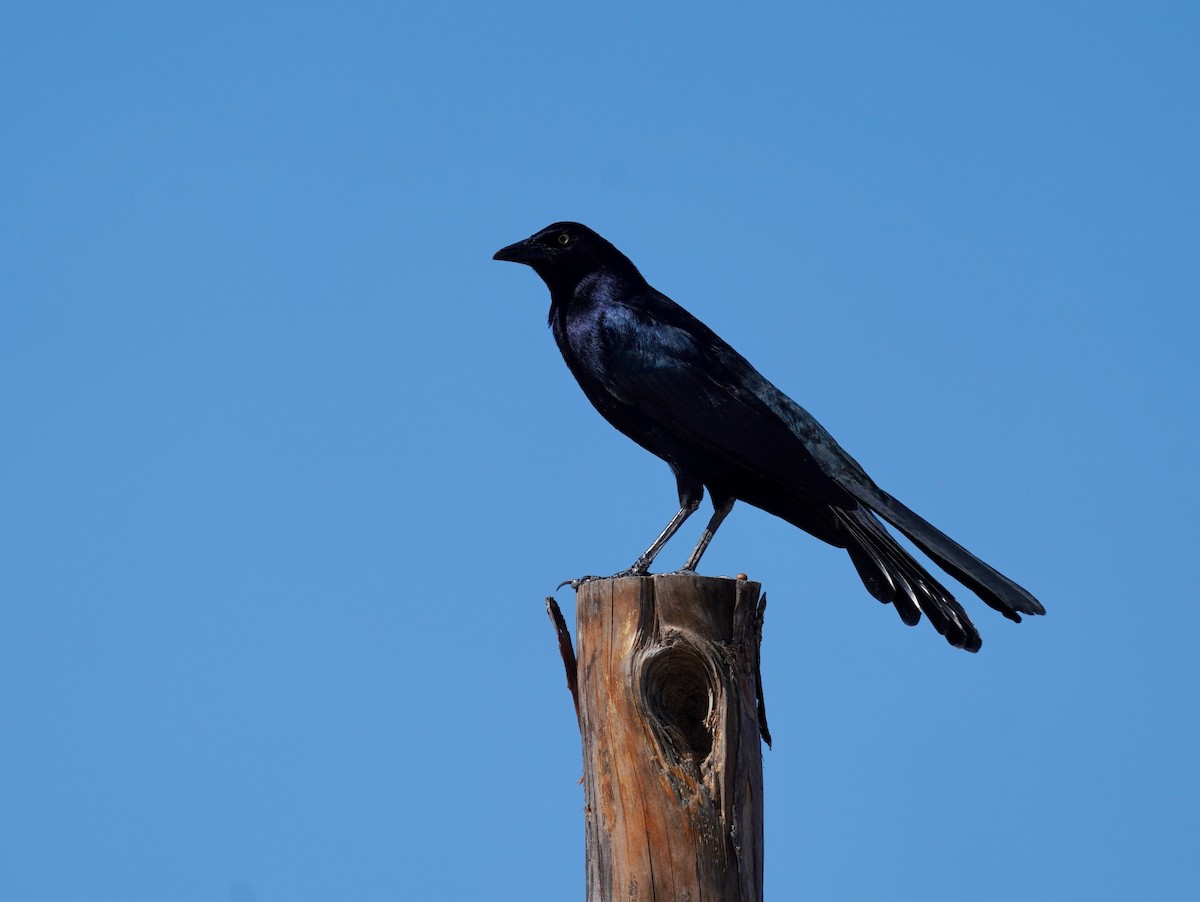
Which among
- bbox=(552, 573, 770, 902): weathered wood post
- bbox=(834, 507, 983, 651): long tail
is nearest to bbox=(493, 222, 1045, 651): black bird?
bbox=(834, 507, 983, 651): long tail

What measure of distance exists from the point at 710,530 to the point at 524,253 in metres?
1.74

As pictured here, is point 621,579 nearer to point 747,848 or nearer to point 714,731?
point 714,731

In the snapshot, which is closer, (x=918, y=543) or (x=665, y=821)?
(x=665, y=821)

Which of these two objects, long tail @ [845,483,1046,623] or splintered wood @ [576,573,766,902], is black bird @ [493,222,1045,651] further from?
splintered wood @ [576,573,766,902]

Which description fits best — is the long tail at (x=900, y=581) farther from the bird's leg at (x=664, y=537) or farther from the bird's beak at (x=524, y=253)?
the bird's beak at (x=524, y=253)

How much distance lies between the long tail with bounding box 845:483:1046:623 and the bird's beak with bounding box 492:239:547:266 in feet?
6.63

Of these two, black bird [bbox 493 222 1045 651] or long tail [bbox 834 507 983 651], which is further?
black bird [bbox 493 222 1045 651]

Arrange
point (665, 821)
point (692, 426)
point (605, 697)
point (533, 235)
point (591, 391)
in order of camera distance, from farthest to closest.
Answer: point (533, 235)
point (591, 391)
point (692, 426)
point (605, 697)
point (665, 821)

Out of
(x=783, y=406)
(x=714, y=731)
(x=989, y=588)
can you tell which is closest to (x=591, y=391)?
(x=783, y=406)

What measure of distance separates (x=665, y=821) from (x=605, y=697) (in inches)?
16.6

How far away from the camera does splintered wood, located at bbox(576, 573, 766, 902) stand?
3461 mm

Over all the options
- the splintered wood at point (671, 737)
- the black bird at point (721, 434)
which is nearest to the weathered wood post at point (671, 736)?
the splintered wood at point (671, 737)

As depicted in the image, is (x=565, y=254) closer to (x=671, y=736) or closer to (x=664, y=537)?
(x=664, y=537)

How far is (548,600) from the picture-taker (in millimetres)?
4137
